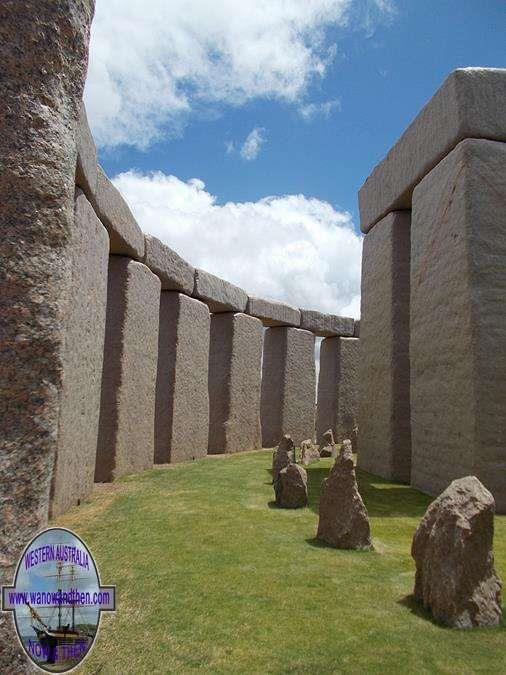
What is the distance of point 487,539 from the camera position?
9.02ft

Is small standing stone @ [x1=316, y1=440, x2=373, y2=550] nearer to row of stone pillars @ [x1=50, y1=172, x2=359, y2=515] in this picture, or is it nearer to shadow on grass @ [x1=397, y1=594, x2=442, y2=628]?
shadow on grass @ [x1=397, y1=594, x2=442, y2=628]

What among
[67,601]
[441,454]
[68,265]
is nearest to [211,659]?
[67,601]

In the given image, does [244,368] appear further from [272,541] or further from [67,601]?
[67,601]

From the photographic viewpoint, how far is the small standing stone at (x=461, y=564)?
2.62 meters

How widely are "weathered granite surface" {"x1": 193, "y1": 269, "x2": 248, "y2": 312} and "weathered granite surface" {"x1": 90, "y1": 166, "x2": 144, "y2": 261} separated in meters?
1.97

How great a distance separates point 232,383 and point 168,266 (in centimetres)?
296

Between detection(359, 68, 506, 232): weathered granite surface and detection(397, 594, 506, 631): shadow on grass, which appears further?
detection(359, 68, 506, 232): weathered granite surface

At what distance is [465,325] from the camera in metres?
5.49

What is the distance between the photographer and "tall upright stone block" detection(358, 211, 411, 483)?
731 cm

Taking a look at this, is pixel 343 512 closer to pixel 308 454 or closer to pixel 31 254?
pixel 31 254

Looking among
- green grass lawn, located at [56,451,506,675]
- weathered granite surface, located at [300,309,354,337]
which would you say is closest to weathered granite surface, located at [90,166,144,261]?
green grass lawn, located at [56,451,506,675]

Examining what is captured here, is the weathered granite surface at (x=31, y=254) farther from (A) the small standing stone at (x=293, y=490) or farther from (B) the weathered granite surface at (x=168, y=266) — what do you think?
(B) the weathered granite surface at (x=168, y=266)

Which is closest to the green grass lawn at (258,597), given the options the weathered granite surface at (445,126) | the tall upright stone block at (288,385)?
the weathered granite surface at (445,126)

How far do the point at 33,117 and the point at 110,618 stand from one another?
218cm
